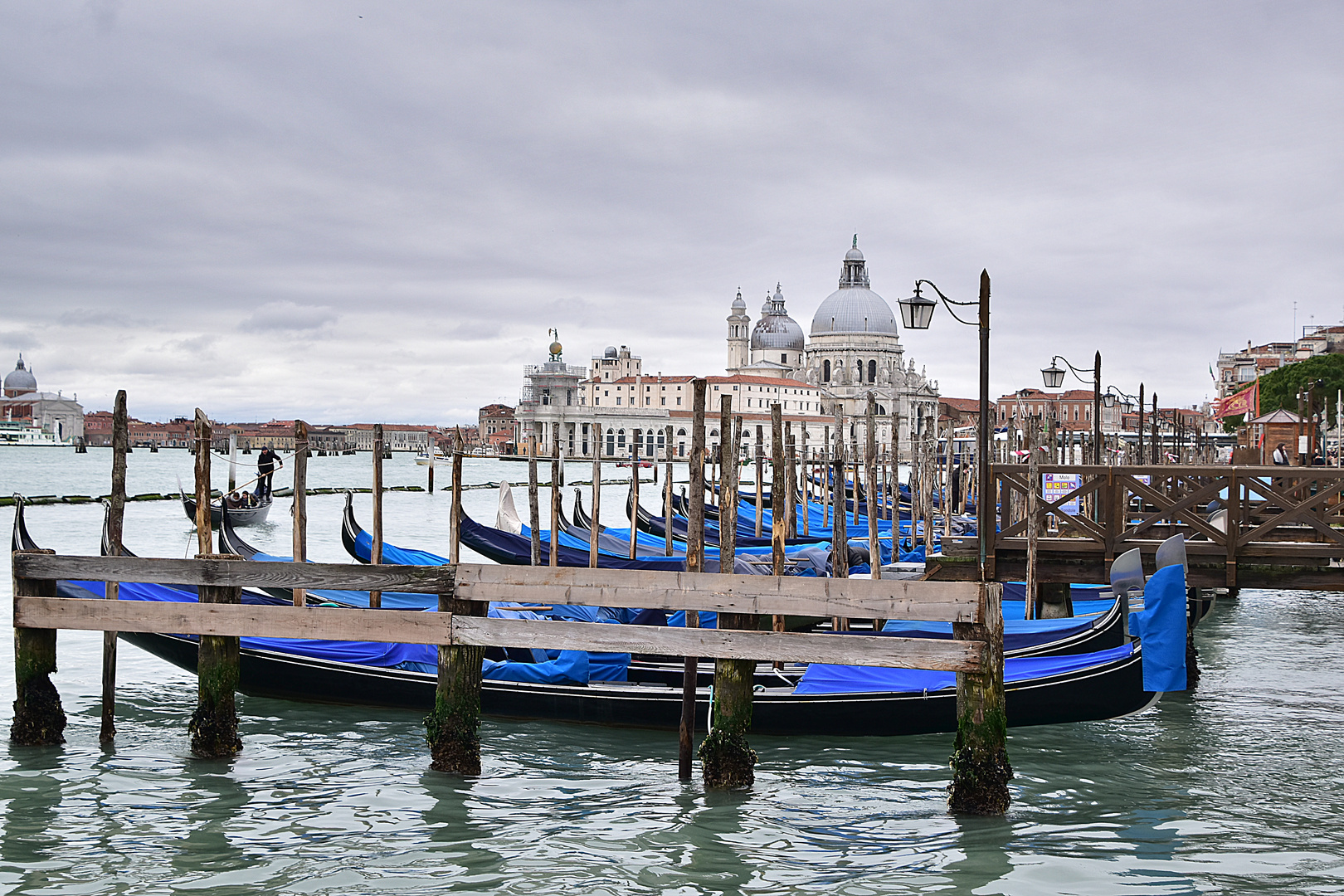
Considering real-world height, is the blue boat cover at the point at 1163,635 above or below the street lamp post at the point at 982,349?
below

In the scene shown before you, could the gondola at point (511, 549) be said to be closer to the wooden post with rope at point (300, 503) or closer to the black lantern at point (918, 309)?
the wooden post with rope at point (300, 503)

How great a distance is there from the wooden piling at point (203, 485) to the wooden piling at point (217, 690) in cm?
60

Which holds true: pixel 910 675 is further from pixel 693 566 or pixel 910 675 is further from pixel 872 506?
pixel 872 506

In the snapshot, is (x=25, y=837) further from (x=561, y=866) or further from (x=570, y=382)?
(x=570, y=382)

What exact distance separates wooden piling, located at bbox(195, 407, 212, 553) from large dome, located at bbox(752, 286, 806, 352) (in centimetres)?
8745

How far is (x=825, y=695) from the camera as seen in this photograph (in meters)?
6.64

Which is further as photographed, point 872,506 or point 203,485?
point 872,506

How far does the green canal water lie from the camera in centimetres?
466

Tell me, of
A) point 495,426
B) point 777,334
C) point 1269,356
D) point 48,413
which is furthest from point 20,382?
point 1269,356

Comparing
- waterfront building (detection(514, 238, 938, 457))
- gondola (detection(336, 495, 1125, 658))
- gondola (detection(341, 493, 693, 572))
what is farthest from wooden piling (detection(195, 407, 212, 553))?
waterfront building (detection(514, 238, 938, 457))

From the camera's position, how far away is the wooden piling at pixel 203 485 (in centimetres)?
677

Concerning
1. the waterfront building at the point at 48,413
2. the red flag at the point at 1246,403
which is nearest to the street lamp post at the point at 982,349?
the red flag at the point at 1246,403

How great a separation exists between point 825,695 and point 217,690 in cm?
307

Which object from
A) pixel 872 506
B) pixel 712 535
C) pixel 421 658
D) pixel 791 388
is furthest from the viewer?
pixel 791 388
